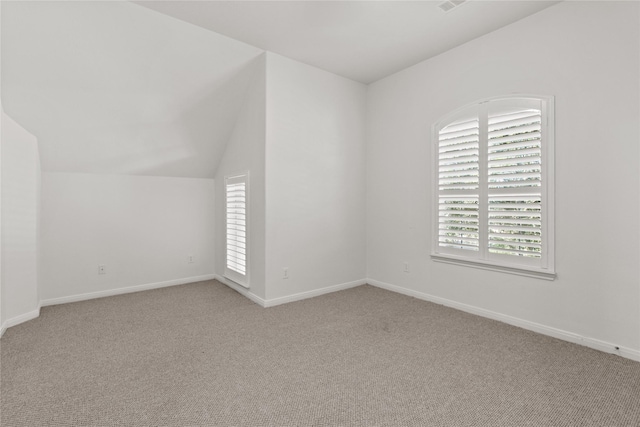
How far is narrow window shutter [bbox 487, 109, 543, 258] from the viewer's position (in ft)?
8.98

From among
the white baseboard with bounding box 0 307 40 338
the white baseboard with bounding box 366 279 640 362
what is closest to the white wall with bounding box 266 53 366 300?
the white baseboard with bounding box 366 279 640 362

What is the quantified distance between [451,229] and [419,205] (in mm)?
466

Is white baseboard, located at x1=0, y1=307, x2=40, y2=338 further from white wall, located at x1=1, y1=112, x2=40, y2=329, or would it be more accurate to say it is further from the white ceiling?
the white ceiling

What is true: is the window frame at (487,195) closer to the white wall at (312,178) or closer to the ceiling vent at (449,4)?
the ceiling vent at (449,4)

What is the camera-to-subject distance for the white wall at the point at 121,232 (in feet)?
11.7

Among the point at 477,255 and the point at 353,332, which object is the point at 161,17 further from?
the point at 477,255

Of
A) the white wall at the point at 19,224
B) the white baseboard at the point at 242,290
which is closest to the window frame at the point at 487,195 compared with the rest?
the white baseboard at the point at 242,290

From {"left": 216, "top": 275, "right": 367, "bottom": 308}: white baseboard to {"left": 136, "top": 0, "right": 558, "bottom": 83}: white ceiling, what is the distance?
269 cm

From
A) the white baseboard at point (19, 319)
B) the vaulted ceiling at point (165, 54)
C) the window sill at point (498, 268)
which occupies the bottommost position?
the white baseboard at point (19, 319)

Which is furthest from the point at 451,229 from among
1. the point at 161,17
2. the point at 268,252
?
the point at 161,17

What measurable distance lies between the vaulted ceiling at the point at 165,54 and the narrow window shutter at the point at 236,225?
78 cm

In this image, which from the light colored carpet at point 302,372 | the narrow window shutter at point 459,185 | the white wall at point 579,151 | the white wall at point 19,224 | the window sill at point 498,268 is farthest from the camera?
the narrow window shutter at point 459,185

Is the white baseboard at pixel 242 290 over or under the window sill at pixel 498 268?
under

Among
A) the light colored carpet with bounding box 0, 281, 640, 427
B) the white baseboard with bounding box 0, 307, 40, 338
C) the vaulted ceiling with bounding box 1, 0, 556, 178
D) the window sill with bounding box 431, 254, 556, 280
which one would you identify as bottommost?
the light colored carpet with bounding box 0, 281, 640, 427
